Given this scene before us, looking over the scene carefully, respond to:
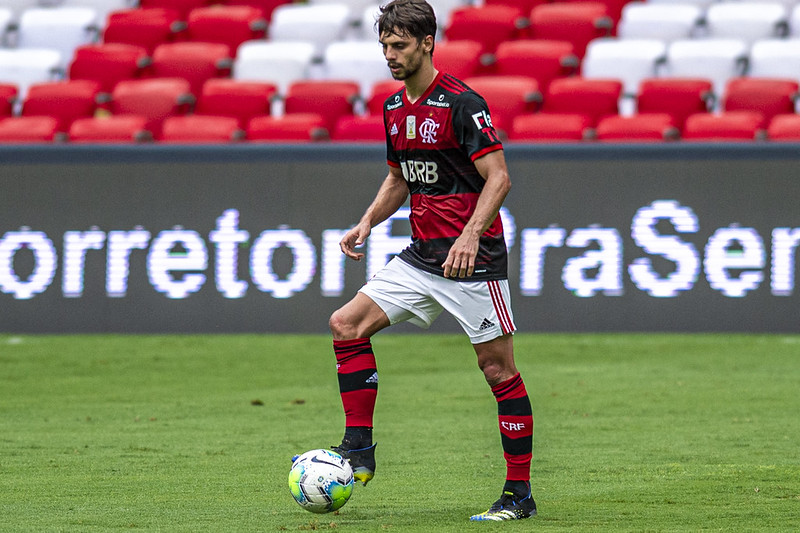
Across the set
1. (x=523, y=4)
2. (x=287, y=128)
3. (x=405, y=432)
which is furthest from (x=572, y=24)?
(x=405, y=432)

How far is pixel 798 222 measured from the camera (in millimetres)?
11523

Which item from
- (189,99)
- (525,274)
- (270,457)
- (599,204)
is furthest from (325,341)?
(270,457)

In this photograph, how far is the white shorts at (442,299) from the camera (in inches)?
203

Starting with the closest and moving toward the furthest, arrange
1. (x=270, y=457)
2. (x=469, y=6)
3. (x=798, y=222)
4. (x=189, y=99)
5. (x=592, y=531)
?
(x=592, y=531)
(x=270, y=457)
(x=798, y=222)
(x=189, y=99)
(x=469, y=6)

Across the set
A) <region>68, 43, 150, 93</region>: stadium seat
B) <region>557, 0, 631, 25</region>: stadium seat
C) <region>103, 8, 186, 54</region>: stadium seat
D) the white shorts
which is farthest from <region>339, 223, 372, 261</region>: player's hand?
<region>103, 8, 186, 54</region>: stadium seat

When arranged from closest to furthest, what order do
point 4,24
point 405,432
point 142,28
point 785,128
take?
point 405,432 → point 785,128 → point 142,28 → point 4,24

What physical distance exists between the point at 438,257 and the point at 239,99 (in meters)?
9.15

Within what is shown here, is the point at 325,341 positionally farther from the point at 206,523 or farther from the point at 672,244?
the point at 206,523

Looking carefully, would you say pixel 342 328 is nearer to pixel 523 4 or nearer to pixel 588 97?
pixel 588 97

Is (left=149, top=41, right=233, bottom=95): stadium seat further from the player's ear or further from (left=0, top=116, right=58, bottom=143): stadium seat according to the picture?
the player's ear

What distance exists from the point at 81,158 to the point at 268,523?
26.3 ft

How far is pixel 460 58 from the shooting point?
46.5 ft

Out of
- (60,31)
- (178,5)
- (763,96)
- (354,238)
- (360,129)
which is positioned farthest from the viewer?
(178,5)

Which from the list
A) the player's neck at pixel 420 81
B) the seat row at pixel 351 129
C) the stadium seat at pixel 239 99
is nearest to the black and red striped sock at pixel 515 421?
the player's neck at pixel 420 81
